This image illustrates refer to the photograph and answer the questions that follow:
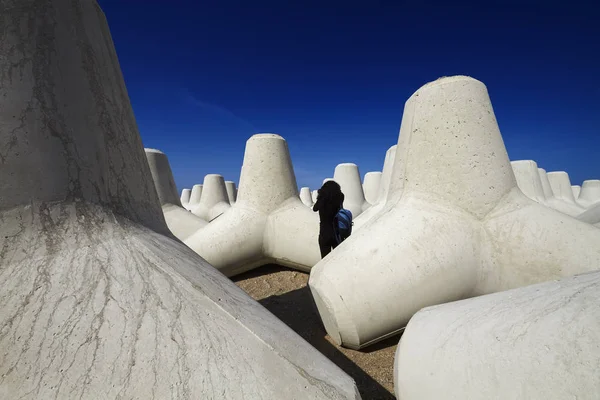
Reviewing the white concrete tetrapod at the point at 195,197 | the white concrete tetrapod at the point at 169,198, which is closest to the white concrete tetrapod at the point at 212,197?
the white concrete tetrapod at the point at 169,198

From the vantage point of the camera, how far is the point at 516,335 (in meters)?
1.02

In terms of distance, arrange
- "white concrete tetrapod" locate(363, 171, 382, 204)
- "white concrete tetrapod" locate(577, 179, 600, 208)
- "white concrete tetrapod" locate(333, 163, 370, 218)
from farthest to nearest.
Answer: "white concrete tetrapod" locate(577, 179, 600, 208)
"white concrete tetrapod" locate(363, 171, 382, 204)
"white concrete tetrapod" locate(333, 163, 370, 218)

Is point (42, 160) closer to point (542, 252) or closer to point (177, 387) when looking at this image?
point (177, 387)

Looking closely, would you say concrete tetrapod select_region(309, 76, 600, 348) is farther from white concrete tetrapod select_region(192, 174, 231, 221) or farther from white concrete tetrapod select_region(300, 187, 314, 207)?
white concrete tetrapod select_region(300, 187, 314, 207)

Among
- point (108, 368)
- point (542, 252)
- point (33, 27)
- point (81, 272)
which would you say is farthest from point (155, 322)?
point (542, 252)

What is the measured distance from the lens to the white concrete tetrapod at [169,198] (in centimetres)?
531

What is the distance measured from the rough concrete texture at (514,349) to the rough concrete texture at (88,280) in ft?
1.49

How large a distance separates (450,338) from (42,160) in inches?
71.1

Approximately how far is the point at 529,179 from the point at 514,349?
8.78 m

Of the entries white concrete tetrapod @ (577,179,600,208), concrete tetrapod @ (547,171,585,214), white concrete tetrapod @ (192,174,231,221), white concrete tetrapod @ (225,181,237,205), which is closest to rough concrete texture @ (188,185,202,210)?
white concrete tetrapod @ (225,181,237,205)

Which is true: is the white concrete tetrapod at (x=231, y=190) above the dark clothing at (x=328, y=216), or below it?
below

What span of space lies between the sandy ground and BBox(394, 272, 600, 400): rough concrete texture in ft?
2.17

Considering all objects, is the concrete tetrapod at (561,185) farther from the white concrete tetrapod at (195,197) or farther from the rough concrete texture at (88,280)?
the white concrete tetrapod at (195,197)

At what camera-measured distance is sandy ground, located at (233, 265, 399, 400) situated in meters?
1.94
